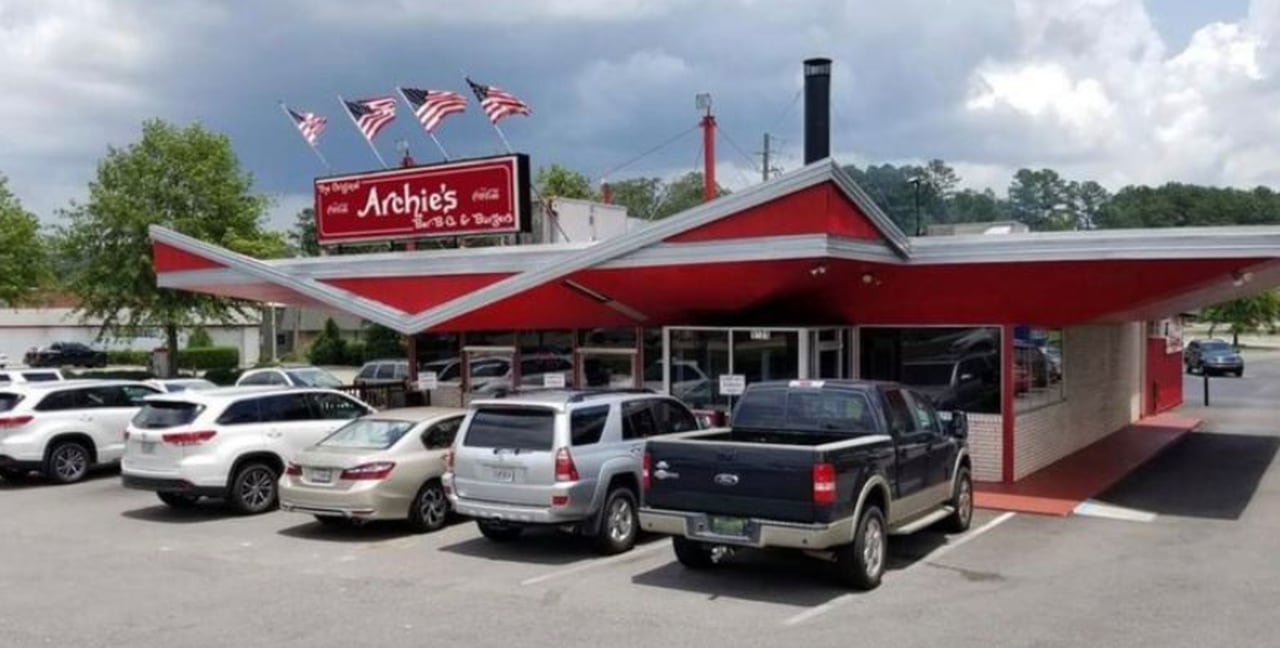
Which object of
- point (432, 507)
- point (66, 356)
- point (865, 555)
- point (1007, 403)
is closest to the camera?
point (865, 555)

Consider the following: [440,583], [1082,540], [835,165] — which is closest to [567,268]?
[835,165]

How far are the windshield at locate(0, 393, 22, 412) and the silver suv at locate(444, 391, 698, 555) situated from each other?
975cm

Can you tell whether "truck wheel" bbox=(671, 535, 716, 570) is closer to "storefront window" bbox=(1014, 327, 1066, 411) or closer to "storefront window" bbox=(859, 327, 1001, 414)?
"storefront window" bbox=(859, 327, 1001, 414)

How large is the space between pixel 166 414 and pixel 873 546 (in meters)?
9.57

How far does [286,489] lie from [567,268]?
5157 millimetres

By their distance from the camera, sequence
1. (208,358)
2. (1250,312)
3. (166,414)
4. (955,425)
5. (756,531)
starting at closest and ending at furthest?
(756,531) → (955,425) → (166,414) → (208,358) → (1250,312)

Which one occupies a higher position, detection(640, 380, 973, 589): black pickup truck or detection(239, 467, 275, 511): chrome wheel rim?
→ detection(640, 380, 973, 589): black pickup truck

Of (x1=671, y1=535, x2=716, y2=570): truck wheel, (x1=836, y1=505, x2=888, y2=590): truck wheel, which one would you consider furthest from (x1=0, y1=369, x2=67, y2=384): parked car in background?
(x1=836, y1=505, x2=888, y2=590): truck wheel

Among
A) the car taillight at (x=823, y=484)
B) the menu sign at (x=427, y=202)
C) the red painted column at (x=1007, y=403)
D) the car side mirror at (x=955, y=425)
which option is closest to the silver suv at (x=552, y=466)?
the car taillight at (x=823, y=484)

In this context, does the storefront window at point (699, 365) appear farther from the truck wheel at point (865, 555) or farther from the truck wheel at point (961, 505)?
the truck wheel at point (865, 555)

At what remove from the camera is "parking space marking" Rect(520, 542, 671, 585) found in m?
10.9

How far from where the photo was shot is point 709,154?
26.5 meters

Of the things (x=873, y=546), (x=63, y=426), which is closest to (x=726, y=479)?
(x=873, y=546)

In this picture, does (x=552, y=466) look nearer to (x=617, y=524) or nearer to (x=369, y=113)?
(x=617, y=524)
